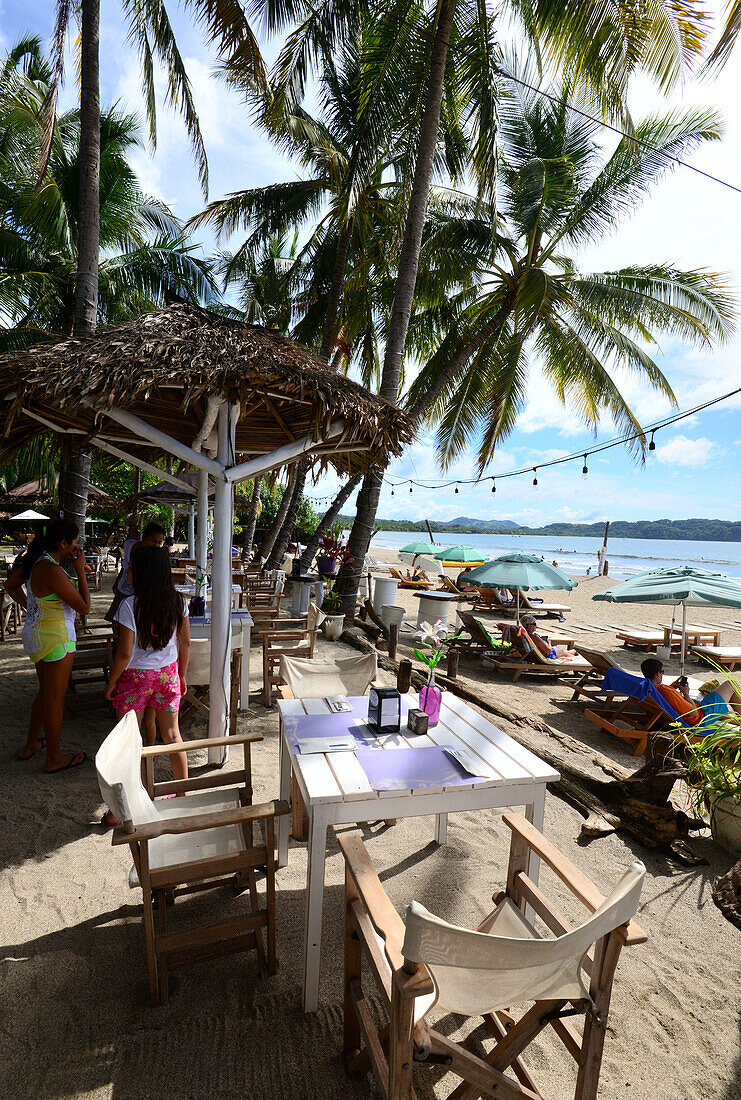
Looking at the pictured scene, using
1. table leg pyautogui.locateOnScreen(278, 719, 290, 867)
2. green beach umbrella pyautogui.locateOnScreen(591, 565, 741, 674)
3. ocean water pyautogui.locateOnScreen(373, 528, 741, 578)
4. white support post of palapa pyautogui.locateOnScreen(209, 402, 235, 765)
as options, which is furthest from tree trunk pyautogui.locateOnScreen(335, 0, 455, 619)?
ocean water pyautogui.locateOnScreen(373, 528, 741, 578)

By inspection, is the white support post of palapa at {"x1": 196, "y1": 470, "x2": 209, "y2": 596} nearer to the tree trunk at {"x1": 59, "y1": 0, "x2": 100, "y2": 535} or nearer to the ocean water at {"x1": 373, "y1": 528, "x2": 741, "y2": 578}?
the tree trunk at {"x1": 59, "y1": 0, "x2": 100, "y2": 535}

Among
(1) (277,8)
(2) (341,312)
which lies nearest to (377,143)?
(1) (277,8)

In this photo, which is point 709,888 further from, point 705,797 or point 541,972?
point 541,972

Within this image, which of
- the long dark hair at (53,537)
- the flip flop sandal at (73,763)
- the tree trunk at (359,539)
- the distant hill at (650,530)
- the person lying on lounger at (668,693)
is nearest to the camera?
the long dark hair at (53,537)

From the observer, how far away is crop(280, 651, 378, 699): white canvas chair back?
3.62 metres

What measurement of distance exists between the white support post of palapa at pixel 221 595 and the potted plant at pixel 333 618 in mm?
4290

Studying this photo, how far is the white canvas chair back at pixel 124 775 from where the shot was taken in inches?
68.5

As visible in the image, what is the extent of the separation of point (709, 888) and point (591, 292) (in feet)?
32.0

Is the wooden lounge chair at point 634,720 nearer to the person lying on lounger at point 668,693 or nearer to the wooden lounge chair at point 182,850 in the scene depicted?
the person lying on lounger at point 668,693

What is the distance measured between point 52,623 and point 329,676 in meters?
1.79

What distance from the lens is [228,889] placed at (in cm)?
262

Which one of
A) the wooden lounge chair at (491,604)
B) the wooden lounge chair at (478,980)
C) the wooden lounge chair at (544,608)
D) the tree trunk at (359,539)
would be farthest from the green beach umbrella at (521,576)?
the wooden lounge chair at (478,980)

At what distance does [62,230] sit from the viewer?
10391 mm

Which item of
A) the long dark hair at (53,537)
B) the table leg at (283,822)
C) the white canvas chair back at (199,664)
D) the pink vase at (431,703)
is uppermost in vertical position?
the long dark hair at (53,537)
